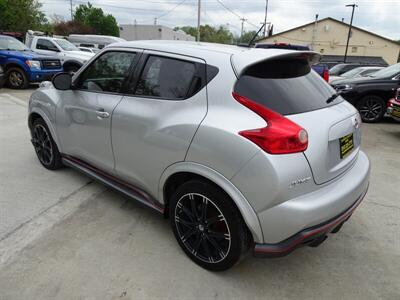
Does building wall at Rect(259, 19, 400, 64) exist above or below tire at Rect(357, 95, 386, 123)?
above

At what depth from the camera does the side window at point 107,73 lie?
10.1 feet

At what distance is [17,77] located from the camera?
11.3 m

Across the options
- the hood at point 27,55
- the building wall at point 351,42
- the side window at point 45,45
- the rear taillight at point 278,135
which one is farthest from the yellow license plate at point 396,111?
the building wall at point 351,42

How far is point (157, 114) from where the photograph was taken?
2.62 metres

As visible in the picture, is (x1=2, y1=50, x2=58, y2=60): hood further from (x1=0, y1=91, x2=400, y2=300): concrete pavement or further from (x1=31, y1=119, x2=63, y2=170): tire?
(x1=0, y1=91, x2=400, y2=300): concrete pavement

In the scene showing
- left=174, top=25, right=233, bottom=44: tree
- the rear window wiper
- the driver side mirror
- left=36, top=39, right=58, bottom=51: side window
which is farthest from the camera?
left=174, top=25, right=233, bottom=44: tree

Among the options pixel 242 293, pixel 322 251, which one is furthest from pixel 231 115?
pixel 322 251

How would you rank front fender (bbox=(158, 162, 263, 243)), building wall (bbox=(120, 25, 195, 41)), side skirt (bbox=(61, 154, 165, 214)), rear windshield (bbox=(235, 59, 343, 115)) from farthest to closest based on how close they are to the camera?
building wall (bbox=(120, 25, 195, 41)) → side skirt (bbox=(61, 154, 165, 214)) → rear windshield (bbox=(235, 59, 343, 115)) → front fender (bbox=(158, 162, 263, 243))

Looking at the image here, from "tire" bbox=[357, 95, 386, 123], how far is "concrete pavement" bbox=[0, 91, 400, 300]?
5.38m

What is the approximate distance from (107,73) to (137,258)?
6.00ft

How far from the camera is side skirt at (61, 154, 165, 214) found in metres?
2.92

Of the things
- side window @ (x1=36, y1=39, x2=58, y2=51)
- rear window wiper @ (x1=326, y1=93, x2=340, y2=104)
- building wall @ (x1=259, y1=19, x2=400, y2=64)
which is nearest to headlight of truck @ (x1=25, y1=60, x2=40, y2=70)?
side window @ (x1=36, y1=39, x2=58, y2=51)

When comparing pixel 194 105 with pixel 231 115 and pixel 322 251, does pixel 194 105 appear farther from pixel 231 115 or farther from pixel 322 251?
pixel 322 251

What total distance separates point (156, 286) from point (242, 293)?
64cm
